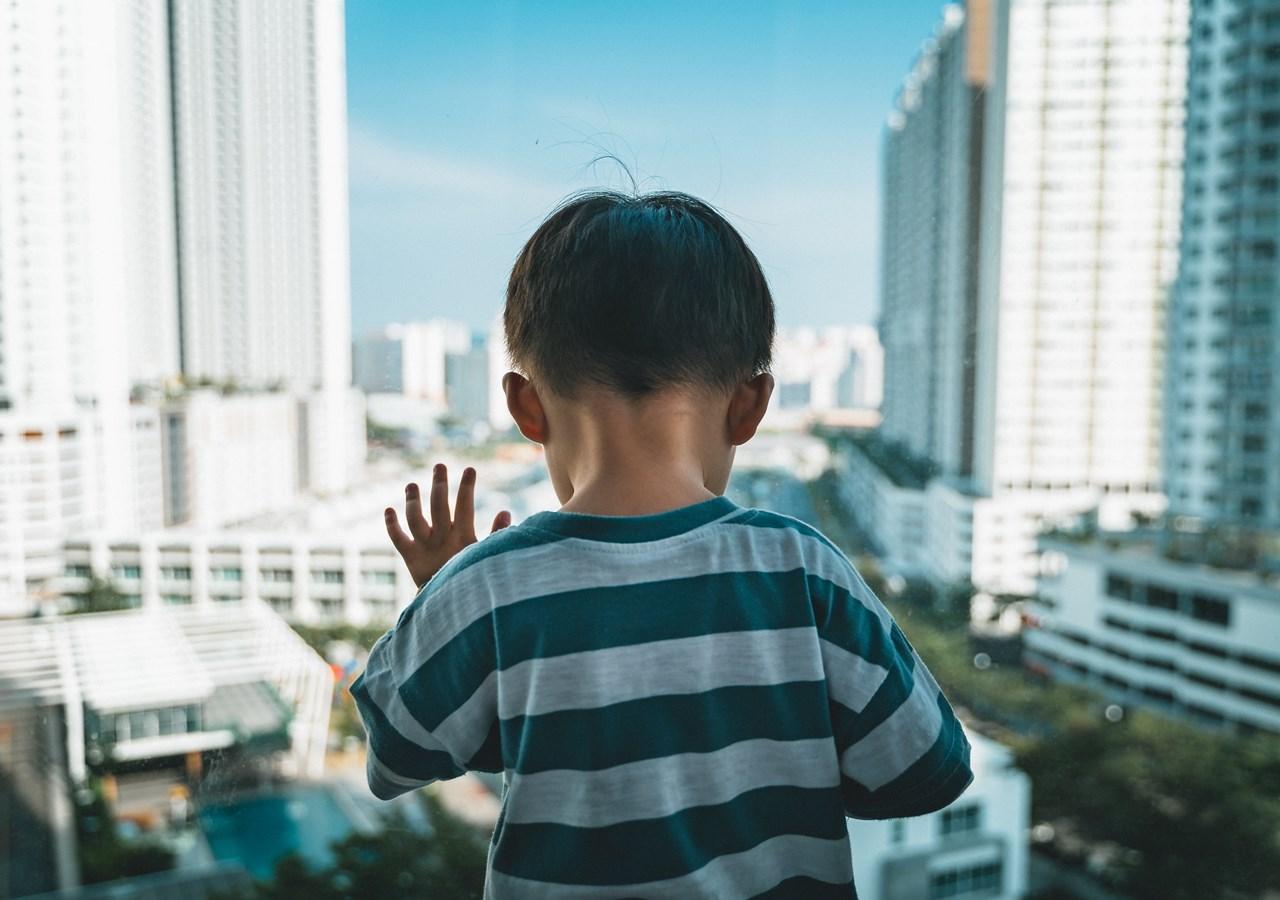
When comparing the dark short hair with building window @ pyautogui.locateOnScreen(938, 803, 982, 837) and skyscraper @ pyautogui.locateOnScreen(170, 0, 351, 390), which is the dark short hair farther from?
building window @ pyautogui.locateOnScreen(938, 803, 982, 837)

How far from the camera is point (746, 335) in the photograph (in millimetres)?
490

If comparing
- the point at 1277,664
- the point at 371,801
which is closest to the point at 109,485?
the point at 371,801

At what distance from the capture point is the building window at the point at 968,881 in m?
1.64

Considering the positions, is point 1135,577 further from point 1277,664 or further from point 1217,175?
point 1217,175

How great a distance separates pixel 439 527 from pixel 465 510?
17 millimetres

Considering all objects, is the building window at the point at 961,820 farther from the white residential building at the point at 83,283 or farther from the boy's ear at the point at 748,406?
the white residential building at the point at 83,283

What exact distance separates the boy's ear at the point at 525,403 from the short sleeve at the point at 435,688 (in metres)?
0.09

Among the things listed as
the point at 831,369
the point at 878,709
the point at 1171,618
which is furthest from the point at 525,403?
the point at 1171,618

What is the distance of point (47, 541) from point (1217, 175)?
2.00 meters

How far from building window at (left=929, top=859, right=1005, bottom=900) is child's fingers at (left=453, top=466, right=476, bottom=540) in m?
1.35

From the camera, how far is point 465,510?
541 mm

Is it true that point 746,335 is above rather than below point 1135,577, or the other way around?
above

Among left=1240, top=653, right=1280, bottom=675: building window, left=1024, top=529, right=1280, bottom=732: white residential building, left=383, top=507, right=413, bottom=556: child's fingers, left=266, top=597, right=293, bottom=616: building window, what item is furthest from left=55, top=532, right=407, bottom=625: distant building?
left=1240, top=653, right=1280, bottom=675: building window

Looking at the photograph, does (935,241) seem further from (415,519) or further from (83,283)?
(83,283)
